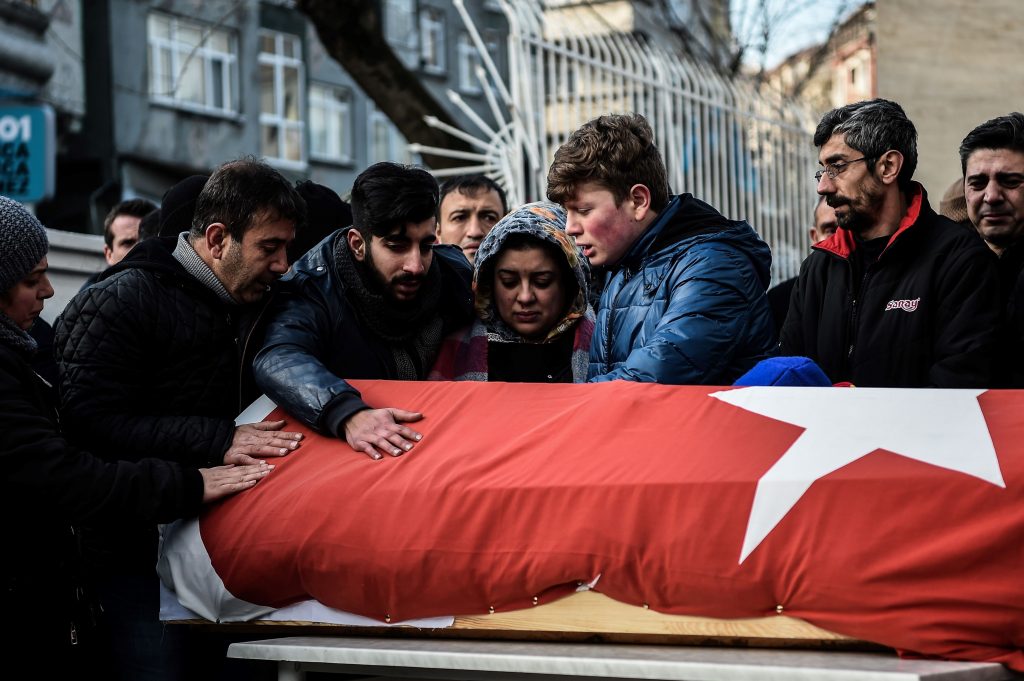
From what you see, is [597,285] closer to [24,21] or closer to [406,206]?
[406,206]

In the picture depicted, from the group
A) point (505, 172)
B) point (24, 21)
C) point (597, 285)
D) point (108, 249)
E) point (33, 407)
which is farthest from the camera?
point (24, 21)

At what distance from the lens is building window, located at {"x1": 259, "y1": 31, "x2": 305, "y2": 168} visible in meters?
24.8

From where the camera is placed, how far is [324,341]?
3.59 meters

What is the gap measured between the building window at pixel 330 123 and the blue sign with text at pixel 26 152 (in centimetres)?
1250

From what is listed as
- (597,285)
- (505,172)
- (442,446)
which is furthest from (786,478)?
(505,172)

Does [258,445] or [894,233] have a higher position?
[894,233]

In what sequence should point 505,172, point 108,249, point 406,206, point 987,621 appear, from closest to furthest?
point 987,621 → point 406,206 → point 108,249 → point 505,172

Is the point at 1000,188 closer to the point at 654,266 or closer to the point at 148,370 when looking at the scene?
the point at 654,266

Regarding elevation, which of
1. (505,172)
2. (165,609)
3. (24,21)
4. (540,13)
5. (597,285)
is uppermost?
(24,21)

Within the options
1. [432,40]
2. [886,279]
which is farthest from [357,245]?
[432,40]

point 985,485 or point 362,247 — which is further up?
point 362,247

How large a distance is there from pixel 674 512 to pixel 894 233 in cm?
140

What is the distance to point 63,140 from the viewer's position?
64.2 ft

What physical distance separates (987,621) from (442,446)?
1.33 meters
